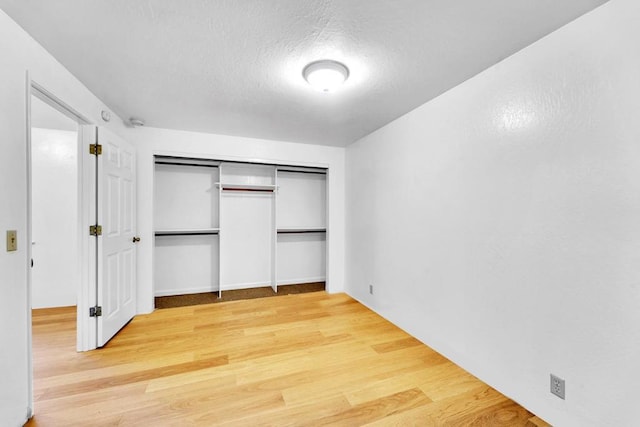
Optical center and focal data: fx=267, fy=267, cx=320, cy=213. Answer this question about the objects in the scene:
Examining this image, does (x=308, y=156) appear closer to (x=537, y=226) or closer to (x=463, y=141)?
(x=463, y=141)

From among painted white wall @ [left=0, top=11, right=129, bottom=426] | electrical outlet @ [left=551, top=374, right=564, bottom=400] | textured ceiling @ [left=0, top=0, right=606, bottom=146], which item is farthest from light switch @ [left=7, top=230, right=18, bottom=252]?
electrical outlet @ [left=551, top=374, right=564, bottom=400]

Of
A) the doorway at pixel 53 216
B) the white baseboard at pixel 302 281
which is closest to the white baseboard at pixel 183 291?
the doorway at pixel 53 216

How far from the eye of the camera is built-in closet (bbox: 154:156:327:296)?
3.96m

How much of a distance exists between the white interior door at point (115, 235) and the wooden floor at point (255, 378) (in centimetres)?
25

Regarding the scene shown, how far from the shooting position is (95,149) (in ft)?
7.86

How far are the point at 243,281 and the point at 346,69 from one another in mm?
3507

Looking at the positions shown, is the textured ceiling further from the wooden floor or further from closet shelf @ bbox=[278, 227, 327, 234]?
the wooden floor

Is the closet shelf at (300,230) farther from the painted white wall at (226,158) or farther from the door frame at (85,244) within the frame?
the door frame at (85,244)

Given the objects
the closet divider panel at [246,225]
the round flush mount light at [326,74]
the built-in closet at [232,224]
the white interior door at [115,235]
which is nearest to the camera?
the round flush mount light at [326,74]

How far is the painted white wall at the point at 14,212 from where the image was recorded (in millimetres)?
1451

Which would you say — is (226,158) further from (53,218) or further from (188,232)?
(53,218)

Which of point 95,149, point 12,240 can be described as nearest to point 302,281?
point 95,149

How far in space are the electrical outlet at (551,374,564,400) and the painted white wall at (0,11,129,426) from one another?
3.08 metres

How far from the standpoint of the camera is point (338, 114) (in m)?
2.91
